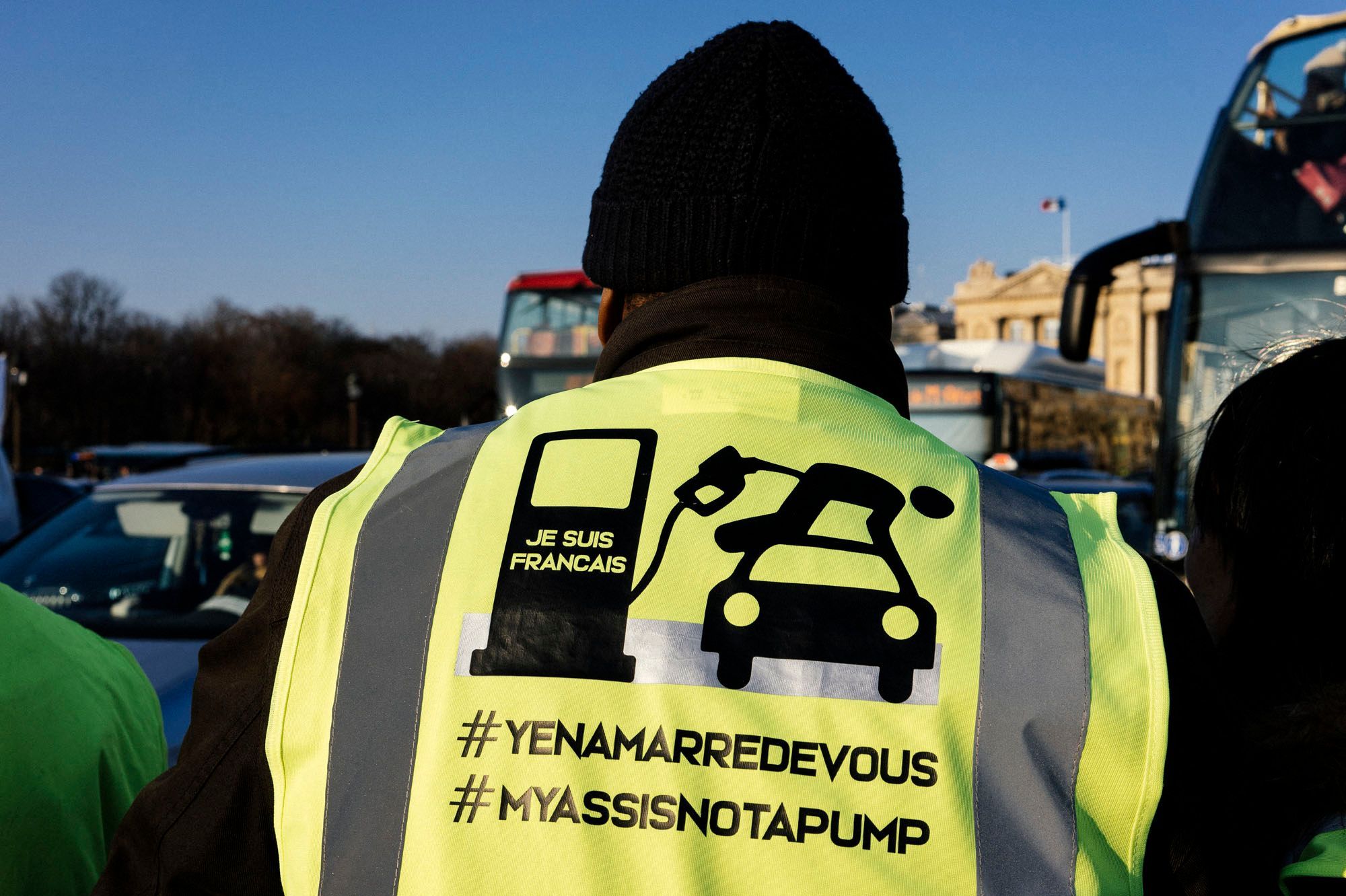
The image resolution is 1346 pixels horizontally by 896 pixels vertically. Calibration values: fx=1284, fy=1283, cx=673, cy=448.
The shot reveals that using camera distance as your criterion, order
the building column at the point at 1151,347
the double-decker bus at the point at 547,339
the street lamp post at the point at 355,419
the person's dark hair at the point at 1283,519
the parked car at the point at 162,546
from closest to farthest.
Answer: the person's dark hair at the point at 1283,519, the parked car at the point at 162,546, the double-decker bus at the point at 547,339, the street lamp post at the point at 355,419, the building column at the point at 1151,347

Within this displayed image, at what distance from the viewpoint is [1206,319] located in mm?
7496

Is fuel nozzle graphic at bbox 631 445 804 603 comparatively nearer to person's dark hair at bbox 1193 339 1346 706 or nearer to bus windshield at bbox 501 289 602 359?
person's dark hair at bbox 1193 339 1346 706

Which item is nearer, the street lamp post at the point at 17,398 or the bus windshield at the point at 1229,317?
the bus windshield at the point at 1229,317

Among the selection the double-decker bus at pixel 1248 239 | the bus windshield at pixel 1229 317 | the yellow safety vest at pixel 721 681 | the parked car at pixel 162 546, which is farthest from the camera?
the double-decker bus at pixel 1248 239

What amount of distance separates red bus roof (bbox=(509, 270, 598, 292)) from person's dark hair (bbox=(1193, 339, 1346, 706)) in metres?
16.1

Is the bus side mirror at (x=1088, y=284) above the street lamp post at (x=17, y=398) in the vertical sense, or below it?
above

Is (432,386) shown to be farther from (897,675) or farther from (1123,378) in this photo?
(897,675)

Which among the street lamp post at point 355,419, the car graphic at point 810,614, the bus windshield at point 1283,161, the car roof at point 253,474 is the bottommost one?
the street lamp post at point 355,419

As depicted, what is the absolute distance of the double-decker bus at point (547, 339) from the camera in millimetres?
17562

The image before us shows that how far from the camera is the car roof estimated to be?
5.07 m

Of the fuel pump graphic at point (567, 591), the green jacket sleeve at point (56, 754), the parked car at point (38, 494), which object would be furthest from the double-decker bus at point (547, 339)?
the fuel pump graphic at point (567, 591)

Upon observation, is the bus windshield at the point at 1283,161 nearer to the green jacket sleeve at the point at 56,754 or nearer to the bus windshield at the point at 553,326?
the green jacket sleeve at the point at 56,754

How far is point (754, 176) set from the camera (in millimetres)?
1450

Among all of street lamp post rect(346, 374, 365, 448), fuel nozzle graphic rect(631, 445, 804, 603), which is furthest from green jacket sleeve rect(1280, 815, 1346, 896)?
street lamp post rect(346, 374, 365, 448)
